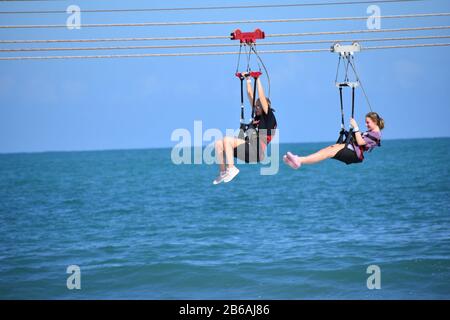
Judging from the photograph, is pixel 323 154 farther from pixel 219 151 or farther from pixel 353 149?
pixel 219 151

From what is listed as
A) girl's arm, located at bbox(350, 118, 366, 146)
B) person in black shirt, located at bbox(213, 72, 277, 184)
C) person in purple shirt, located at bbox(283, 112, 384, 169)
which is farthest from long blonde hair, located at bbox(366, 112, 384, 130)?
person in black shirt, located at bbox(213, 72, 277, 184)

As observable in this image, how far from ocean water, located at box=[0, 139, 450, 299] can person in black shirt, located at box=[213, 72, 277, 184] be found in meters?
9.36

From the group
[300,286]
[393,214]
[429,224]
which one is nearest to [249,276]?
[300,286]

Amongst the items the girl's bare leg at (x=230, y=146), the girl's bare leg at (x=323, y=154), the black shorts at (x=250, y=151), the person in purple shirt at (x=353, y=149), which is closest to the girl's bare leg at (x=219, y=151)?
the girl's bare leg at (x=230, y=146)

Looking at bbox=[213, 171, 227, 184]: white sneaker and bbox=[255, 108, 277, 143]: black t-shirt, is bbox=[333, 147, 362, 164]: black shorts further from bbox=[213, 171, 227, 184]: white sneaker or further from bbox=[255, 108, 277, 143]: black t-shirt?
bbox=[213, 171, 227, 184]: white sneaker

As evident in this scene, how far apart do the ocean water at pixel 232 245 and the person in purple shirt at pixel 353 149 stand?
27.9 feet

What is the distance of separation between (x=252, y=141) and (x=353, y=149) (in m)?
1.98

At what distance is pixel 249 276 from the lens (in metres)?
24.2

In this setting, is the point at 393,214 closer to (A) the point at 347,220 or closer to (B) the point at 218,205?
(A) the point at 347,220

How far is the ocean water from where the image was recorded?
76.2 feet

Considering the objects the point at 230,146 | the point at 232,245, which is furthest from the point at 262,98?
the point at 232,245

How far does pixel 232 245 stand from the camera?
30.0m

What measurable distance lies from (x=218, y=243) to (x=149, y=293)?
7.95m

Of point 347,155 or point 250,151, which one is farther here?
point 347,155
